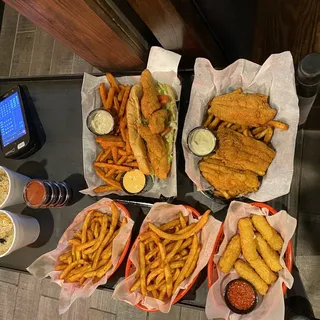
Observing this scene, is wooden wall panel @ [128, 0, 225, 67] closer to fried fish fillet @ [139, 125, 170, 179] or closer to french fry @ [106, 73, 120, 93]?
french fry @ [106, 73, 120, 93]

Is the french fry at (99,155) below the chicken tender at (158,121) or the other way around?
below

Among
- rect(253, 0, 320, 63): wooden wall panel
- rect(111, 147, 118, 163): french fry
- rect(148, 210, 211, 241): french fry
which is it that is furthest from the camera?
rect(253, 0, 320, 63): wooden wall panel

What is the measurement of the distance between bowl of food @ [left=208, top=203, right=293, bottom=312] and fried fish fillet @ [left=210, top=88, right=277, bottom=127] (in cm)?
36

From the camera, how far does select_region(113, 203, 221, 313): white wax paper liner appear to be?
1.60 meters

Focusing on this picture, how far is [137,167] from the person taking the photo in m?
1.82

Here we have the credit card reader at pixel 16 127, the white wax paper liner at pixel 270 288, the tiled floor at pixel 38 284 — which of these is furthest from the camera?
the tiled floor at pixel 38 284

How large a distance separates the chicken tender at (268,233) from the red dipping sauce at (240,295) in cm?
18

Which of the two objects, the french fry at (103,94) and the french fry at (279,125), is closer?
the french fry at (279,125)

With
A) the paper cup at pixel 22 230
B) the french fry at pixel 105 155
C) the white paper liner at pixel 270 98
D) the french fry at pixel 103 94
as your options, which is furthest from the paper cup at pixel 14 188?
the white paper liner at pixel 270 98

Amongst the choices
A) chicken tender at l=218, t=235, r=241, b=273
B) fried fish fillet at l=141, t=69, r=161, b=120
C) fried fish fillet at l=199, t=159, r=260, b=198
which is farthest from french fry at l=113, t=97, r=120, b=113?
chicken tender at l=218, t=235, r=241, b=273

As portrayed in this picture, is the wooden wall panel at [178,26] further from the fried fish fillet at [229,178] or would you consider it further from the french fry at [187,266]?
the french fry at [187,266]

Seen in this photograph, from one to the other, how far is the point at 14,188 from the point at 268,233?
1.17m

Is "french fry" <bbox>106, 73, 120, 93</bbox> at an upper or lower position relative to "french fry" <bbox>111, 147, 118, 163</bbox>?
upper

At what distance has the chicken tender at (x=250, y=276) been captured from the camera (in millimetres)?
1543
